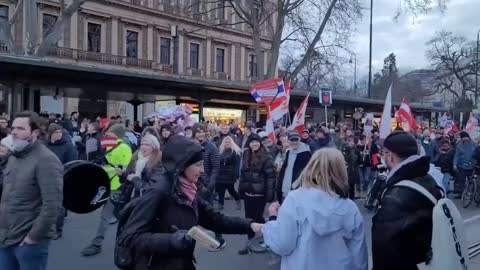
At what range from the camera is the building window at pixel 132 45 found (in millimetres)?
45938

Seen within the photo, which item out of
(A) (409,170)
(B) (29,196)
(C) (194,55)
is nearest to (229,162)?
(B) (29,196)

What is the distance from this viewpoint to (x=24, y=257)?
13.9 feet

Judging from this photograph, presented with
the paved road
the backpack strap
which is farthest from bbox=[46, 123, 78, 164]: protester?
the backpack strap

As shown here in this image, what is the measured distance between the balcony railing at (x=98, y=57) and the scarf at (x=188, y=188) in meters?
37.3

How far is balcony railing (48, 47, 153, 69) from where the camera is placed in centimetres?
3938

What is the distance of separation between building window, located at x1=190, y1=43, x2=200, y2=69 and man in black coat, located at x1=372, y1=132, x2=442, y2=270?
160 feet

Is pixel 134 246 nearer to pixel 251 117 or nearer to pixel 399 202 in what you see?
pixel 399 202

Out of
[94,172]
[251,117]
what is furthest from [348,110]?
[94,172]

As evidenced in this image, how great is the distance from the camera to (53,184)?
4227mm

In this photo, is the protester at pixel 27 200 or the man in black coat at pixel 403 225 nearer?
the man in black coat at pixel 403 225

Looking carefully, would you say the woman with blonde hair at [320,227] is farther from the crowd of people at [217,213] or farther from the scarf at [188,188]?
the scarf at [188,188]

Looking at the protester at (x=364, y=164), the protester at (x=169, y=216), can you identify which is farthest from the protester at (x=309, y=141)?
the protester at (x=169, y=216)

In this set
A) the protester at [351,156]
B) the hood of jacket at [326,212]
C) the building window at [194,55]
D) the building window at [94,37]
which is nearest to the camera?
the hood of jacket at [326,212]

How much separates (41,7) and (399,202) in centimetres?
3888
